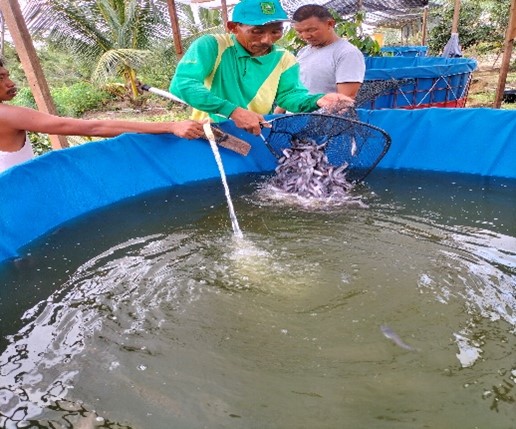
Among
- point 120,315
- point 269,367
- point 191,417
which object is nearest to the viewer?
point 191,417

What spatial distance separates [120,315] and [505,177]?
351 cm

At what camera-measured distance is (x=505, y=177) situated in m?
3.90

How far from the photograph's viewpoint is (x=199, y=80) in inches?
134

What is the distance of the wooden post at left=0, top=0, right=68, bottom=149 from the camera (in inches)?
138

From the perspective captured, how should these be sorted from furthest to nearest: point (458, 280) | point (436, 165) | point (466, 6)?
1. point (466, 6)
2. point (436, 165)
3. point (458, 280)

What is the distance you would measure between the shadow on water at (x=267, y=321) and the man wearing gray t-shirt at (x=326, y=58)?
1.46m

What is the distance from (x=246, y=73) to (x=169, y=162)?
105 centimetres

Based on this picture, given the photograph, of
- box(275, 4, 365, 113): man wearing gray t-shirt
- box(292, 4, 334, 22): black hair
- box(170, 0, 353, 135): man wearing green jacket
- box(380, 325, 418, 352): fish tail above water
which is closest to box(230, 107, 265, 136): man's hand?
box(170, 0, 353, 135): man wearing green jacket

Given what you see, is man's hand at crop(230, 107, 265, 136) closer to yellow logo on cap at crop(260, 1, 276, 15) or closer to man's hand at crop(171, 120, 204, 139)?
man's hand at crop(171, 120, 204, 139)

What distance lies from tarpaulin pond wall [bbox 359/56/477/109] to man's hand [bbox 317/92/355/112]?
3531 mm

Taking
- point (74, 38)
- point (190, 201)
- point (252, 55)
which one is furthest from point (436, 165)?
point (74, 38)

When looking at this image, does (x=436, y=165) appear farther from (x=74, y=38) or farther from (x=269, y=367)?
(x=74, y=38)

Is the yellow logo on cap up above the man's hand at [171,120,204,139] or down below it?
above

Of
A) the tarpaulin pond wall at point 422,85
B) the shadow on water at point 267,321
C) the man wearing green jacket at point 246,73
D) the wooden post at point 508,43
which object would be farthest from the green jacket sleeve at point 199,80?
the wooden post at point 508,43
